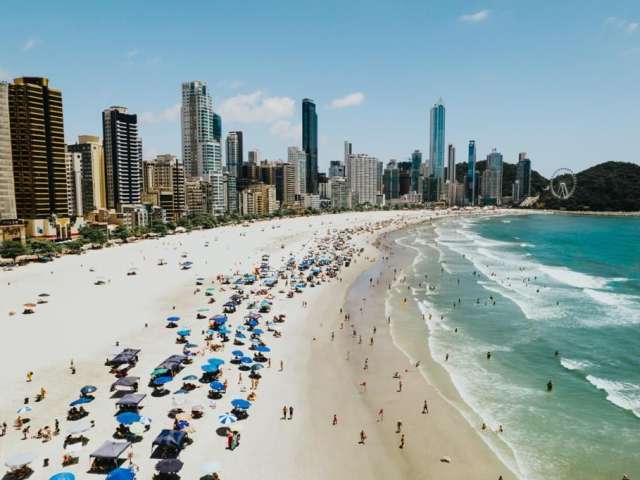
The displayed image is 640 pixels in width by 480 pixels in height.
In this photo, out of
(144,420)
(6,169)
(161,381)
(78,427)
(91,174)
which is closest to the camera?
(78,427)

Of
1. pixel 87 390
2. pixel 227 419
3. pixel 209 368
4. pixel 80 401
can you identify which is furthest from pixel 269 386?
pixel 80 401

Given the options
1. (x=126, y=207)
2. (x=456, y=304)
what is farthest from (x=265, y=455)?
(x=126, y=207)

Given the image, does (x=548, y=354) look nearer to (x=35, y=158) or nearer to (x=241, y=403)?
(x=241, y=403)

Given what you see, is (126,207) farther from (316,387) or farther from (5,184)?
(316,387)

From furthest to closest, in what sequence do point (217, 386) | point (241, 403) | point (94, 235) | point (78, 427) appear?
point (94, 235)
point (217, 386)
point (241, 403)
point (78, 427)

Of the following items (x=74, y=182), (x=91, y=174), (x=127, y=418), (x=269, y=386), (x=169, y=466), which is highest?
(x=91, y=174)
